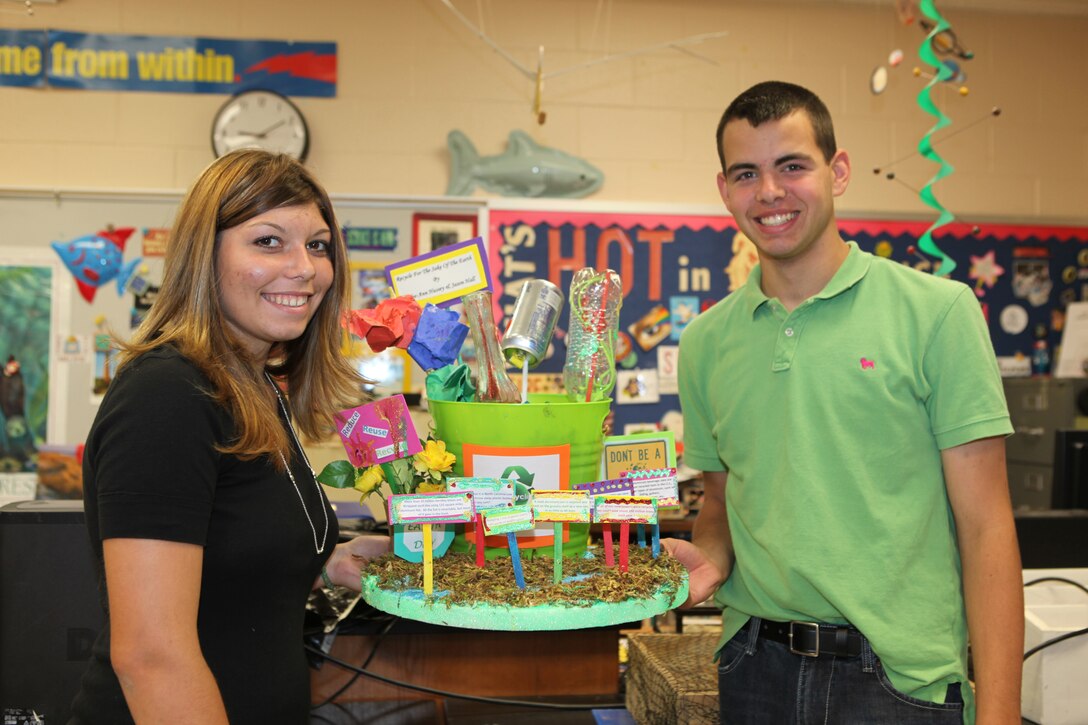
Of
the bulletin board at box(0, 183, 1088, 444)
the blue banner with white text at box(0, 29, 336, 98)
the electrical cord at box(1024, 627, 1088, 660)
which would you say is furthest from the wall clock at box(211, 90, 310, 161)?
the electrical cord at box(1024, 627, 1088, 660)

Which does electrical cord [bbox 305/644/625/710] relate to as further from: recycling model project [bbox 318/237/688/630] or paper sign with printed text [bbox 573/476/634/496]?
paper sign with printed text [bbox 573/476/634/496]

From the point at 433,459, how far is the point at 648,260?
2564 millimetres

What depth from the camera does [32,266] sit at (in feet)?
10.8

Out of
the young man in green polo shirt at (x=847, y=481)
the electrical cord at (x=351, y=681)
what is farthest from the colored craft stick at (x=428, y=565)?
the electrical cord at (x=351, y=681)

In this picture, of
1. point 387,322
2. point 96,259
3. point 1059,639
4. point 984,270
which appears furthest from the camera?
point 984,270

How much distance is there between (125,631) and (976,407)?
42.8 inches

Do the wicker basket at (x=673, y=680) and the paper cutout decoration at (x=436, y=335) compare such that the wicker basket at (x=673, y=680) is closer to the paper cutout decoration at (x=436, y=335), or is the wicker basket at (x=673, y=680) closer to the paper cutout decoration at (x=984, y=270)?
the paper cutout decoration at (x=436, y=335)

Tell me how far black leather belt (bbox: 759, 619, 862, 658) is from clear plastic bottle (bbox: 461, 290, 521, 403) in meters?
0.52

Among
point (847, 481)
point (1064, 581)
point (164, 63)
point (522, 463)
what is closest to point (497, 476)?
point (522, 463)

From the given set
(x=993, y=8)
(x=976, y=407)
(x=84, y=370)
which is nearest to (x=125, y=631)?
(x=976, y=407)

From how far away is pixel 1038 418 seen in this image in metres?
2.79

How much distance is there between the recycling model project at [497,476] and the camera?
0.99 m

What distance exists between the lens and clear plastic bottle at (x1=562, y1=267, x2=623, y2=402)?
124cm

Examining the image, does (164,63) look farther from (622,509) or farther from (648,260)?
(622,509)
